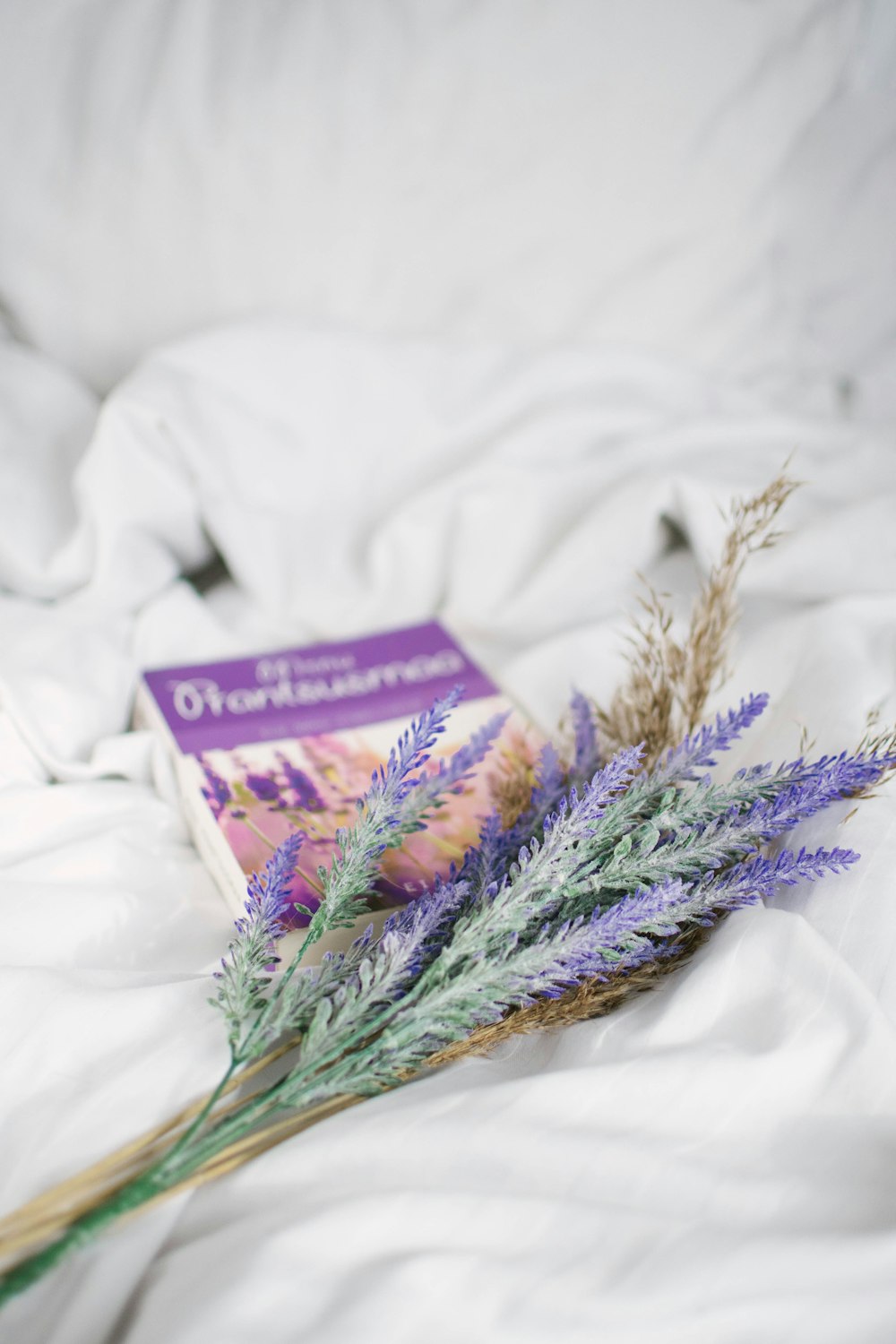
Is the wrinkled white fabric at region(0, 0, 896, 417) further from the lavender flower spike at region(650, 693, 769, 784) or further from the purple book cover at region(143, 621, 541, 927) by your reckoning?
the lavender flower spike at region(650, 693, 769, 784)

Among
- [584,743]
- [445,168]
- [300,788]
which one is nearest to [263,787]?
[300,788]

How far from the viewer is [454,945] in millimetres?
445

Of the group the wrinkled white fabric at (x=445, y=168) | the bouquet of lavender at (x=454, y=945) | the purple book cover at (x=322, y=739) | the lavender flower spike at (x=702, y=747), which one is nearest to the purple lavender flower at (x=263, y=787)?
the purple book cover at (x=322, y=739)

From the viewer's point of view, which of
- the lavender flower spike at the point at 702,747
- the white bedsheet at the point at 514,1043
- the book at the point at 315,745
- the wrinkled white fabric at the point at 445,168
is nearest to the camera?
the white bedsheet at the point at 514,1043

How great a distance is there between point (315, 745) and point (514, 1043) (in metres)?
0.28

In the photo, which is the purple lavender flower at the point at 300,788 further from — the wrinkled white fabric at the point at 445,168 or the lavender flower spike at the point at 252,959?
the wrinkled white fabric at the point at 445,168

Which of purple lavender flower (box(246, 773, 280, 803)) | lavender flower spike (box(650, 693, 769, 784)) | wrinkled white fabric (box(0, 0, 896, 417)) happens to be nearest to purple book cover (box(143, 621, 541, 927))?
purple lavender flower (box(246, 773, 280, 803))

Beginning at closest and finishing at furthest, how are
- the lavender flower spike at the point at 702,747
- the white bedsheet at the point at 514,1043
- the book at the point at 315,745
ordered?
the white bedsheet at the point at 514,1043
the lavender flower spike at the point at 702,747
the book at the point at 315,745

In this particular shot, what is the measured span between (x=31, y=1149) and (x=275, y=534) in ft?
1.88

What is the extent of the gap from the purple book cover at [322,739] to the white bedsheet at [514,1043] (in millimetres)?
45

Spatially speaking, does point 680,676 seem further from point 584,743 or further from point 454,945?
point 454,945

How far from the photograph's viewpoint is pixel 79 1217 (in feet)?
1.34

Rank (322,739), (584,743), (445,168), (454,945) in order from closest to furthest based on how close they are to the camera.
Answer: (454,945), (584,743), (322,739), (445,168)

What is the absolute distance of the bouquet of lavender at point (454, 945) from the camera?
43cm
